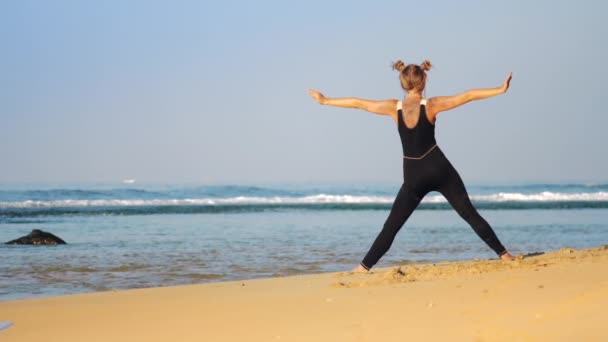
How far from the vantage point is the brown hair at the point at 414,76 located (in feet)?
23.1

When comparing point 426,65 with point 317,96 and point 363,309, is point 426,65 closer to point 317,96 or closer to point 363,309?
point 317,96

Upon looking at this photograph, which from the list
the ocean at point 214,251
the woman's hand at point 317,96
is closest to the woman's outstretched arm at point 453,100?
the woman's hand at point 317,96

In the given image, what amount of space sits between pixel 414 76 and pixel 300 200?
37.6 m

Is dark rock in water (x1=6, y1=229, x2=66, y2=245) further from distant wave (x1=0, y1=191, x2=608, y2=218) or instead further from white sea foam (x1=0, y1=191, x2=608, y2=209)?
white sea foam (x1=0, y1=191, x2=608, y2=209)

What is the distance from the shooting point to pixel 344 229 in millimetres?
18578

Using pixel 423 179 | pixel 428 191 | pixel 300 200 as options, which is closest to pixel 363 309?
pixel 423 179

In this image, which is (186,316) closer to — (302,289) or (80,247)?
(302,289)

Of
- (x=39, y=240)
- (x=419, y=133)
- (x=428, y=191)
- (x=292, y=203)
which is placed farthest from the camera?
(x=292, y=203)

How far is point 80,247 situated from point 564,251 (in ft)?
28.3

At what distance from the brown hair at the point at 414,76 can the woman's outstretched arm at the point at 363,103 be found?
20cm

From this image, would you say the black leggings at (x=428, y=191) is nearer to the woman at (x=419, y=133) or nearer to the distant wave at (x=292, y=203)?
the woman at (x=419, y=133)

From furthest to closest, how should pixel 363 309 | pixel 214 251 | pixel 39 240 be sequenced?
1. pixel 39 240
2. pixel 214 251
3. pixel 363 309

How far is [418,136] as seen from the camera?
703 centimetres

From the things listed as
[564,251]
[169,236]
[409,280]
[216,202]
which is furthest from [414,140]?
[216,202]
